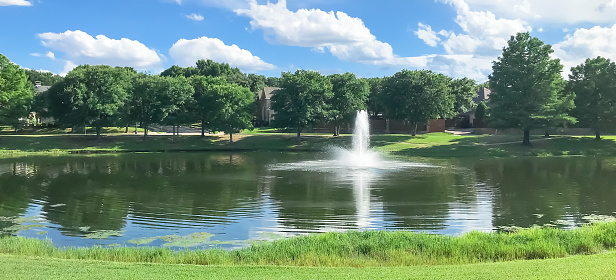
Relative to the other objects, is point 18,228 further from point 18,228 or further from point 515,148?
point 515,148

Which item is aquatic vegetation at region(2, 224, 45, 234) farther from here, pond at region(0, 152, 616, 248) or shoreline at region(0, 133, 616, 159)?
shoreline at region(0, 133, 616, 159)

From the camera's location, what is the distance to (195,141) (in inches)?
2680

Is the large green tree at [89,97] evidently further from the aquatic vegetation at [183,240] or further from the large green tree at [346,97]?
the aquatic vegetation at [183,240]

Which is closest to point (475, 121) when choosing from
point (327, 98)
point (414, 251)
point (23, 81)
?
point (327, 98)

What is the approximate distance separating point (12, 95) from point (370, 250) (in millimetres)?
64808

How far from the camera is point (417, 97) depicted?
72625 millimetres

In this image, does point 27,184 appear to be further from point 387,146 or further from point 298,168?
point 387,146

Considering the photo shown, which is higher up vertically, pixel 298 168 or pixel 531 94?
pixel 531 94

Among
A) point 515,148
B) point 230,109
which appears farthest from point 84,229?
point 515,148

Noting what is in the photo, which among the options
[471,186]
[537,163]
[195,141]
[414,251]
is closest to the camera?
[414,251]

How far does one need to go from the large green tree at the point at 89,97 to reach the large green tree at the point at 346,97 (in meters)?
29.2

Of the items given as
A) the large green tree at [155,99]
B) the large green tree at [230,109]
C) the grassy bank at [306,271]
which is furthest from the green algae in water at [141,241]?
the large green tree at [155,99]

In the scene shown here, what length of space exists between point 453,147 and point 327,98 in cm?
2012

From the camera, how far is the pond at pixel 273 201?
18266mm
